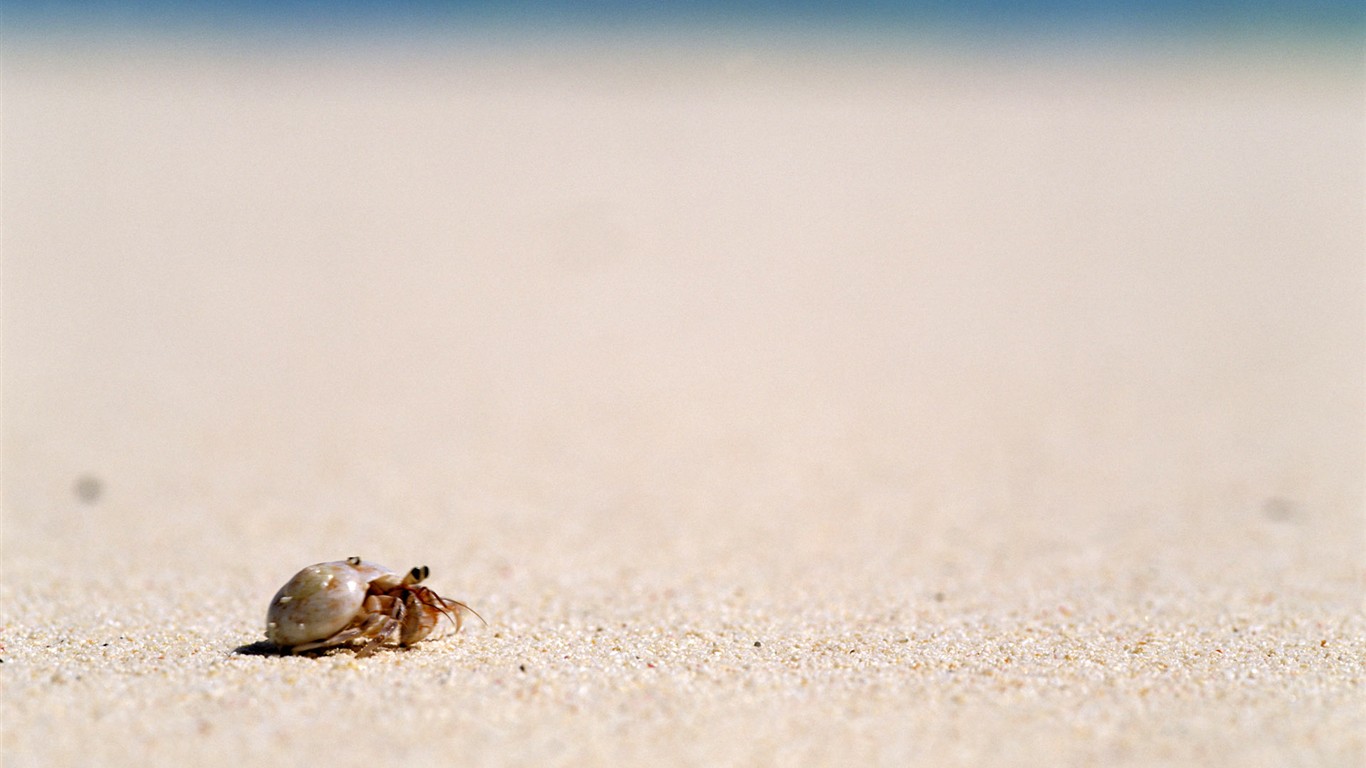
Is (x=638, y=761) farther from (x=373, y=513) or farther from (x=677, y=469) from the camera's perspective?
(x=677, y=469)

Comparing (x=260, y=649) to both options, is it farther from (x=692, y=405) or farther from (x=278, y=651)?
(x=692, y=405)

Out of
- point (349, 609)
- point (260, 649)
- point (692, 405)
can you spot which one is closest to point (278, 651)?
point (260, 649)

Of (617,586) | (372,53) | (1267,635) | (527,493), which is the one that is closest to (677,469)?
(527,493)

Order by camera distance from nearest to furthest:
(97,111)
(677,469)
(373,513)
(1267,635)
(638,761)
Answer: (638,761) < (1267,635) < (373,513) < (677,469) < (97,111)

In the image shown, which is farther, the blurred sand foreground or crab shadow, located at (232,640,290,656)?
crab shadow, located at (232,640,290,656)

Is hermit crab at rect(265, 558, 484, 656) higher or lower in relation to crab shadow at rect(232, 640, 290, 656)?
higher
